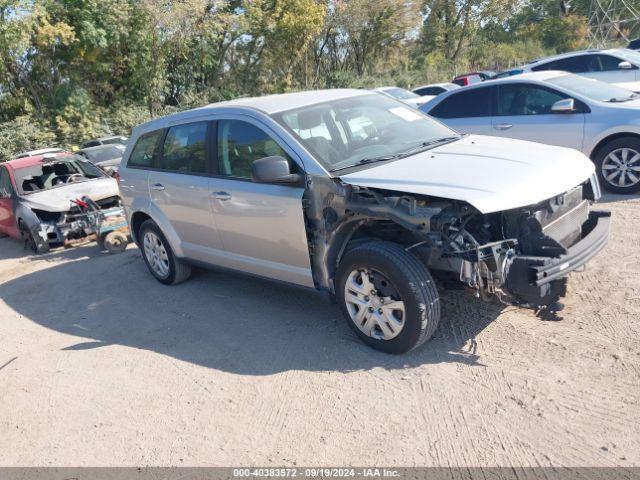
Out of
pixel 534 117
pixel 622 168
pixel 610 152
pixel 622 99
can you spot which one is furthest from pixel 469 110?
pixel 622 168

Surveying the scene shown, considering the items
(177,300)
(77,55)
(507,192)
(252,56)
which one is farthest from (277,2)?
(507,192)

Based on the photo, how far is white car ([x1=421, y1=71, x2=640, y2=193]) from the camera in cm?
709

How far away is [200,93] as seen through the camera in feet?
85.9

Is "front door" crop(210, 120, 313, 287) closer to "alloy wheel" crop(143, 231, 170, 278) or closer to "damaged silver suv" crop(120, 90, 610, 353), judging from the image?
"damaged silver suv" crop(120, 90, 610, 353)

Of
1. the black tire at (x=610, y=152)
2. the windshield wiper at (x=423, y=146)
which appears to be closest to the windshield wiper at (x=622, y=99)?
the black tire at (x=610, y=152)

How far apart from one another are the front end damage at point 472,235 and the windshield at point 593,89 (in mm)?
4043

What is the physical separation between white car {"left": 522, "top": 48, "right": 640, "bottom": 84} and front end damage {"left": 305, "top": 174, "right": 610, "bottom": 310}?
990 centimetres

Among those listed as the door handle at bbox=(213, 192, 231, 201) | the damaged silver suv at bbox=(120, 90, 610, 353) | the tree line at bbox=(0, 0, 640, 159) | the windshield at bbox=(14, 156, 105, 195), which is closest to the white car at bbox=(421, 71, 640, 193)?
the damaged silver suv at bbox=(120, 90, 610, 353)

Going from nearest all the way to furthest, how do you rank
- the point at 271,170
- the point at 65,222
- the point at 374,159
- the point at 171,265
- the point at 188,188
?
the point at 271,170 < the point at 374,159 < the point at 188,188 < the point at 171,265 < the point at 65,222

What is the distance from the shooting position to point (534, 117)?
25.5 feet

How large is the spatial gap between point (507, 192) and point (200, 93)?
2442 centimetres

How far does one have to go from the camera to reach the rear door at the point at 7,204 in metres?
9.36

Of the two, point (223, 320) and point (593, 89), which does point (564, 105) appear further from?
point (223, 320)

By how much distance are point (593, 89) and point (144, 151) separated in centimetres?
601
